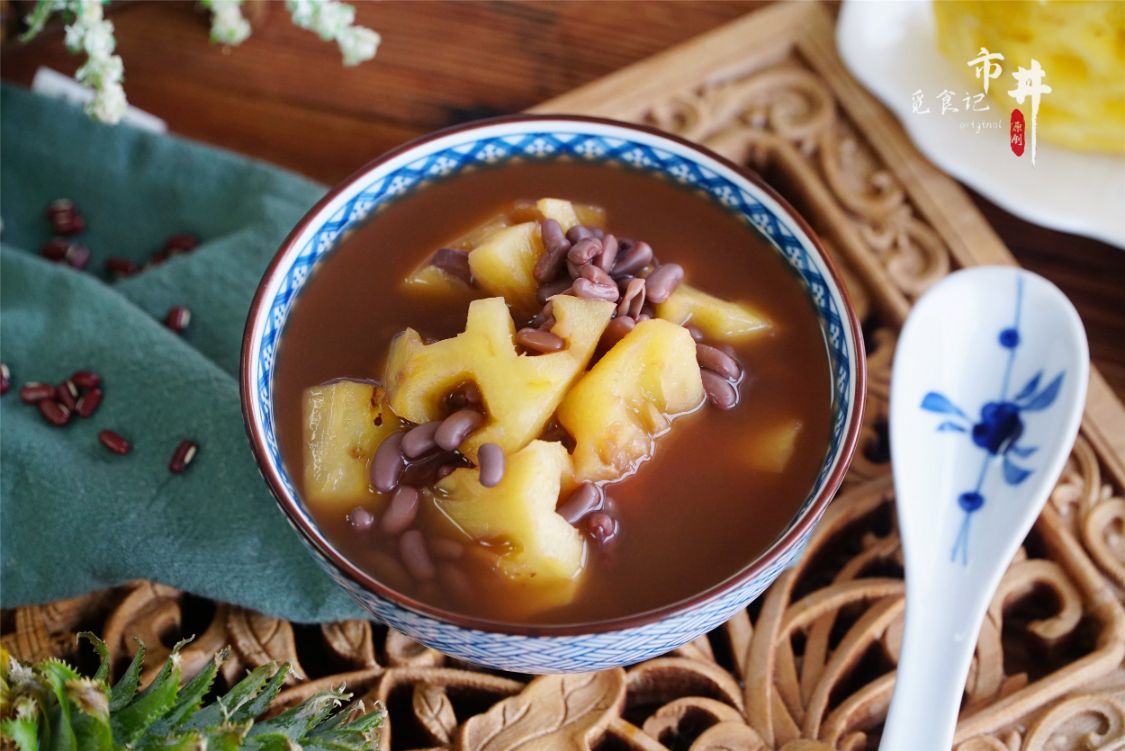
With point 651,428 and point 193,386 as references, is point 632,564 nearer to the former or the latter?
point 651,428

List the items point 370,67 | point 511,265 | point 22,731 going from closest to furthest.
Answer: point 22,731 → point 511,265 → point 370,67

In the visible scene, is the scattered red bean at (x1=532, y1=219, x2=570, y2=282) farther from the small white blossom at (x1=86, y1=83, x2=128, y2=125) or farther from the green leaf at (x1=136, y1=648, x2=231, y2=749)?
the small white blossom at (x1=86, y1=83, x2=128, y2=125)

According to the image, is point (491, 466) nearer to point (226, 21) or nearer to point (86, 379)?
point (86, 379)

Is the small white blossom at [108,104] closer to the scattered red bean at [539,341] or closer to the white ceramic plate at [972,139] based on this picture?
the scattered red bean at [539,341]

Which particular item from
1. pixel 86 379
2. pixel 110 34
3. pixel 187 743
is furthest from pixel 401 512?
pixel 110 34

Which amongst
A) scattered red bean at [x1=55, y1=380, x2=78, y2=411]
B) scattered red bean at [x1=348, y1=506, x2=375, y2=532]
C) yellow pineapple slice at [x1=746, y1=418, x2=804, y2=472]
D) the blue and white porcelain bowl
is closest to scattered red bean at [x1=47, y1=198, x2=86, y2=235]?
scattered red bean at [x1=55, y1=380, x2=78, y2=411]

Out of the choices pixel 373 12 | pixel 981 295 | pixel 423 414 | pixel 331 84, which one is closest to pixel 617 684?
pixel 423 414
